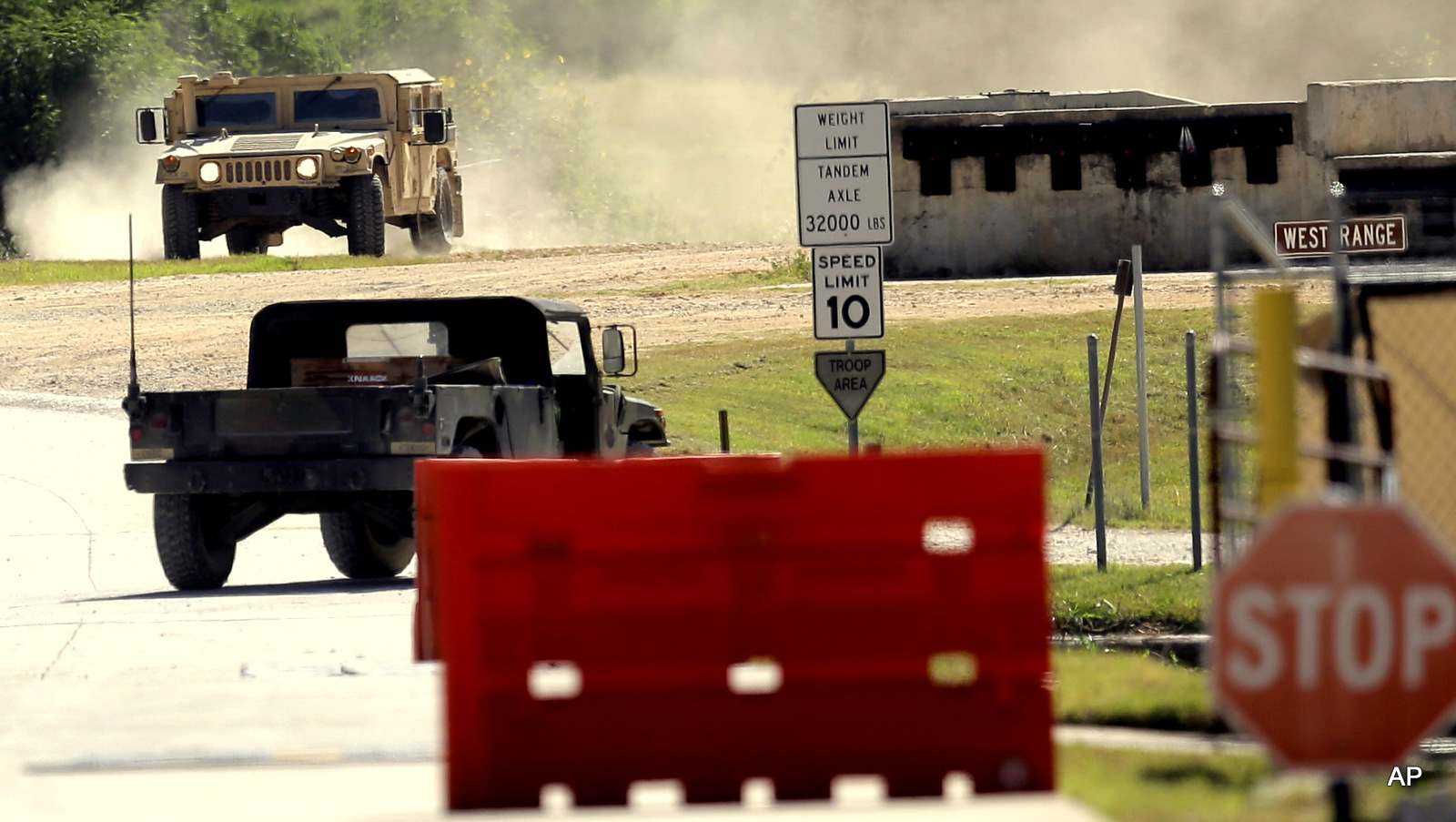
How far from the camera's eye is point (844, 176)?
12586 mm

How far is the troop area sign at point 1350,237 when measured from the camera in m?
12.9

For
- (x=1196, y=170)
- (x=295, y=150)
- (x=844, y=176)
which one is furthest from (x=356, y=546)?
(x=1196, y=170)

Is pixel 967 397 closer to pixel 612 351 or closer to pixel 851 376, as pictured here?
pixel 612 351

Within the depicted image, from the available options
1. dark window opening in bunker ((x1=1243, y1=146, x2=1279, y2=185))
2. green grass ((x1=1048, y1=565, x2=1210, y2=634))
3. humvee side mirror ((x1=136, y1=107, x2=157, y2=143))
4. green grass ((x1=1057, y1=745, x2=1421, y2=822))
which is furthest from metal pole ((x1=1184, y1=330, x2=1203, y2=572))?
humvee side mirror ((x1=136, y1=107, x2=157, y2=143))

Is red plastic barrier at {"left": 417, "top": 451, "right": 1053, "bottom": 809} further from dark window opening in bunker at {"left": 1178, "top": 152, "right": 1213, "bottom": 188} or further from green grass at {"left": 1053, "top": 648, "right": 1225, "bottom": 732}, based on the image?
dark window opening in bunker at {"left": 1178, "top": 152, "right": 1213, "bottom": 188}

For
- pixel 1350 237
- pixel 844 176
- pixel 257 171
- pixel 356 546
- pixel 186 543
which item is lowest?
pixel 356 546

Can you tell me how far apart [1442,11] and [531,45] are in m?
30.9

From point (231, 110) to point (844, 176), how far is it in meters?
21.1

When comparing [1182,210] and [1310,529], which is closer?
[1310,529]

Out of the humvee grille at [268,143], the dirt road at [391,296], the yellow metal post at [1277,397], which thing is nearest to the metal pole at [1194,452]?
the yellow metal post at [1277,397]

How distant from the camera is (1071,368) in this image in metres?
23.4

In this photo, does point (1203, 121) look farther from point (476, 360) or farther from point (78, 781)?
point (78, 781)

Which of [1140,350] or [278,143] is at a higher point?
[278,143]

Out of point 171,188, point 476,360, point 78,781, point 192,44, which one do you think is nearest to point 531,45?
point 192,44
